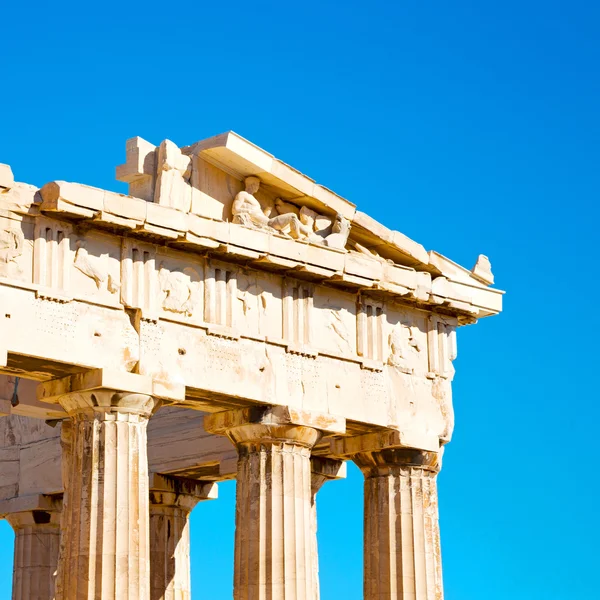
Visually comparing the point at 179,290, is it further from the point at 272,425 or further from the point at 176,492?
the point at 176,492

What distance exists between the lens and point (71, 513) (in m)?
37.1

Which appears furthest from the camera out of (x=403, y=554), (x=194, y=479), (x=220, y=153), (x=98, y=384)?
(x=194, y=479)

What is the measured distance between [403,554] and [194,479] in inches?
295

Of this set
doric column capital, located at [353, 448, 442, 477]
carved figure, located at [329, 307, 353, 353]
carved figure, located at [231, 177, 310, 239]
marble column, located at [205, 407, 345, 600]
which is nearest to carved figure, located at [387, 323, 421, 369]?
carved figure, located at [329, 307, 353, 353]

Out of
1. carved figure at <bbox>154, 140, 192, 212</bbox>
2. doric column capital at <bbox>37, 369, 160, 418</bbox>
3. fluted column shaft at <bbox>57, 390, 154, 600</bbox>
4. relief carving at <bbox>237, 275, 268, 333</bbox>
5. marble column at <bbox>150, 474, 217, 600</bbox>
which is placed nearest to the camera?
fluted column shaft at <bbox>57, 390, 154, 600</bbox>

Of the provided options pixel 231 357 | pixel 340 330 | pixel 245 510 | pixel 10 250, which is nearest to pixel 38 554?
pixel 245 510

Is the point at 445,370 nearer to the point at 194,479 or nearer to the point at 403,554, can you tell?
the point at 403,554

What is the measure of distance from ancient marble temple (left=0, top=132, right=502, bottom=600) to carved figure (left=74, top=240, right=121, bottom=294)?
1.4 inches

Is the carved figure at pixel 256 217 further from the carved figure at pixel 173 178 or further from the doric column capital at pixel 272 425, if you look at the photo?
the doric column capital at pixel 272 425

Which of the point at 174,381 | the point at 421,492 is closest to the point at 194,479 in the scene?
the point at 421,492

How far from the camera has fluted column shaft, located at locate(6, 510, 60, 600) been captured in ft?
162

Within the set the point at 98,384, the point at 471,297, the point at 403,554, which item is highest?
the point at 471,297

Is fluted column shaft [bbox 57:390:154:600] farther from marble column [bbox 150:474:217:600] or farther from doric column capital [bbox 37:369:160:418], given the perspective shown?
marble column [bbox 150:474:217:600]

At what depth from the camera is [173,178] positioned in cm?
3931
